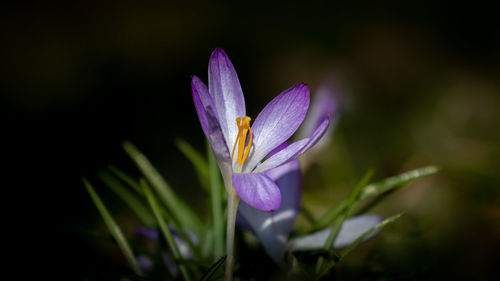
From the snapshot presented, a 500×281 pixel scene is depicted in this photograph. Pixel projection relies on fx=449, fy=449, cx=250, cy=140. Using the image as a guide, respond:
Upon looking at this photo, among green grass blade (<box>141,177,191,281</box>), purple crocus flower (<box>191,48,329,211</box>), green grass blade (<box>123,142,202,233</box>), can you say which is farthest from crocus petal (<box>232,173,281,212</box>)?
green grass blade (<box>123,142,202,233</box>)

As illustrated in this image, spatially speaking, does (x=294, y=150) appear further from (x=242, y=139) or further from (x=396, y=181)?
(x=396, y=181)

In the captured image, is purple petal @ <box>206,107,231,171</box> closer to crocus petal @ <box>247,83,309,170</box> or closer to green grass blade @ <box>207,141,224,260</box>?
crocus petal @ <box>247,83,309,170</box>

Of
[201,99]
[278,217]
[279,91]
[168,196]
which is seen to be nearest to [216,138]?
[201,99]

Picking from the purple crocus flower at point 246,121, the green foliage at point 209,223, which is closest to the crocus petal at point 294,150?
the purple crocus flower at point 246,121

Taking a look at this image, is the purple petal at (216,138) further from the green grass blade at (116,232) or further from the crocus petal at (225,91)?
the green grass blade at (116,232)

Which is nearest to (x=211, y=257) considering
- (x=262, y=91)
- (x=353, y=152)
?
(x=353, y=152)

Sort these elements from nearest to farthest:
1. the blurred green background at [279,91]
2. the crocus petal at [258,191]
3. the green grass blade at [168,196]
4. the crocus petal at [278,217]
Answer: the crocus petal at [258,191] → the crocus petal at [278,217] → the green grass blade at [168,196] → the blurred green background at [279,91]

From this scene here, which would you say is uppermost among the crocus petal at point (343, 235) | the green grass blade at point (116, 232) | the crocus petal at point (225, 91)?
the crocus petal at point (225, 91)
